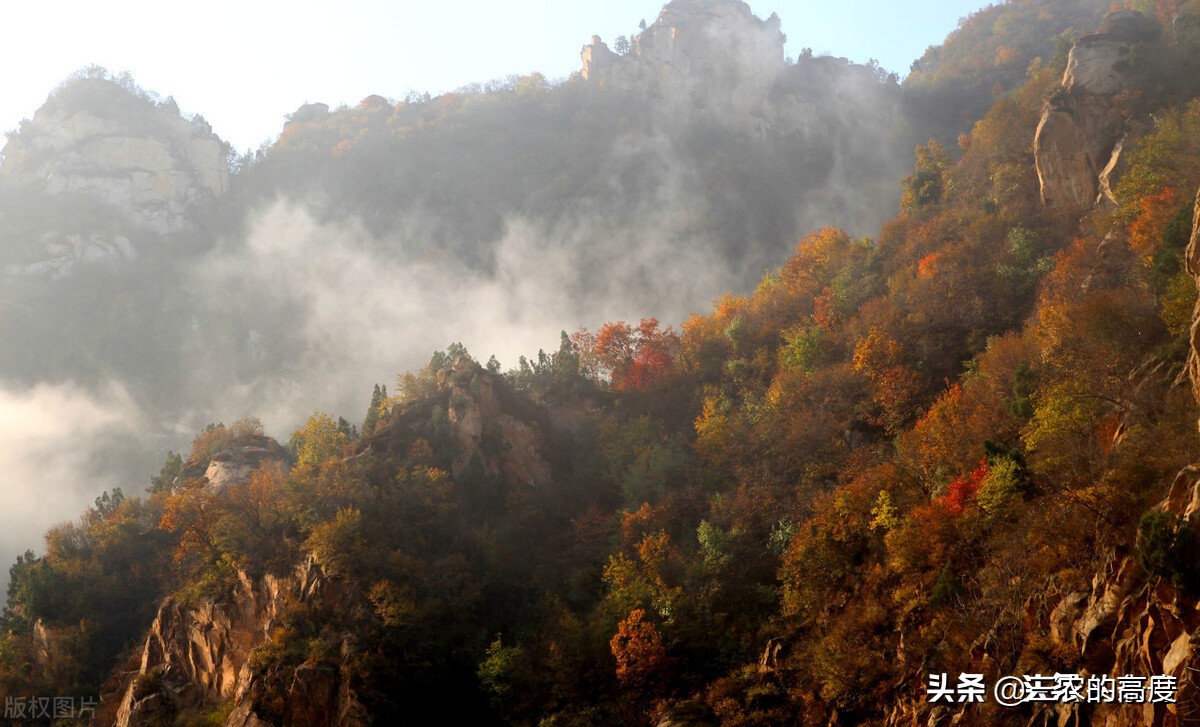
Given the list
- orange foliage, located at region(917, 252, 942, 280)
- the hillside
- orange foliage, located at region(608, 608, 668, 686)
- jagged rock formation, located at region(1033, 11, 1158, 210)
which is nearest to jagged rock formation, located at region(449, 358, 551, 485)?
the hillside

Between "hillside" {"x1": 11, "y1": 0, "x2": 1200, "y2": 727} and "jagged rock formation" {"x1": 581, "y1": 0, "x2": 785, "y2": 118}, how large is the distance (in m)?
55.8

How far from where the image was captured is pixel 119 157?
5305 inches

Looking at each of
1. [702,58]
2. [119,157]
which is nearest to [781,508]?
[702,58]

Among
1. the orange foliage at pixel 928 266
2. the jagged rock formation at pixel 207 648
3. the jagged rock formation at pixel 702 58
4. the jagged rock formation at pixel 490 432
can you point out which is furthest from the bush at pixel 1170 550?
the jagged rock formation at pixel 702 58

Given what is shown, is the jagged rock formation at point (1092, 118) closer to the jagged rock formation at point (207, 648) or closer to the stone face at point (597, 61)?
the jagged rock formation at point (207, 648)

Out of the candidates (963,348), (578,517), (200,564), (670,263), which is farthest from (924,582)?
(670,263)

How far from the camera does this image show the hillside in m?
31.1

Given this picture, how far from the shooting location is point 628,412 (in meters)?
71.6

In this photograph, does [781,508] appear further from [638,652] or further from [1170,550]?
[1170,550]

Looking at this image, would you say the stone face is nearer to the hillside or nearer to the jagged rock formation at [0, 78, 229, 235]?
the jagged rock formation at [0, 78, 229, 235]

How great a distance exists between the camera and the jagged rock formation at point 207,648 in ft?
162

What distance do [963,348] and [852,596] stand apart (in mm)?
21254

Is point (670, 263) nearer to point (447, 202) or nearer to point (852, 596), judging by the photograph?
point (447, 202)

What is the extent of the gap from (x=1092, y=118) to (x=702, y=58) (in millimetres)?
100434
